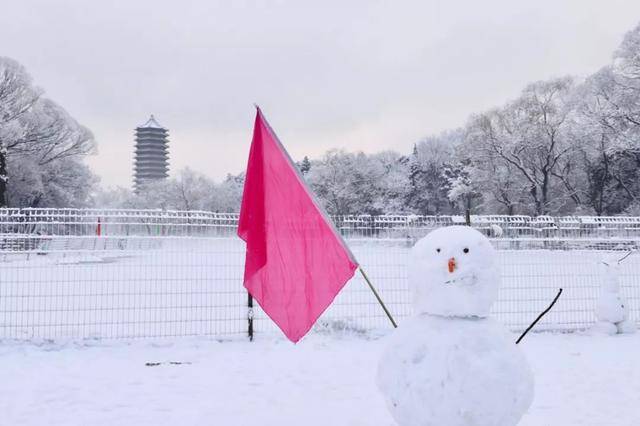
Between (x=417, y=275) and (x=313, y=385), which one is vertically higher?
(x=417, y=275)

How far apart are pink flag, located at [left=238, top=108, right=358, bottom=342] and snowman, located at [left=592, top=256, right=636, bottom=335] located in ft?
18.5

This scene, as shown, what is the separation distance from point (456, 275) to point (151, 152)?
135 metres

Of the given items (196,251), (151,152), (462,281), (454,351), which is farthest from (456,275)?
(151,152)

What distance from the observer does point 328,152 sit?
66.2 m

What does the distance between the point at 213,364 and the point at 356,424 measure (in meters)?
2.53

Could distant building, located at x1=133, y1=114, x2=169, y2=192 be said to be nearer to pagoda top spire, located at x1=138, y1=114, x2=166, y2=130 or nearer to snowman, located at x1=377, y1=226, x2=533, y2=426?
pagoda top spire, located at x1=138, y1=114, x2=166, y2=130

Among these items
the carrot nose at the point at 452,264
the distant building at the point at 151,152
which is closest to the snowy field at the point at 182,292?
the carrot nose at the point at 452,264

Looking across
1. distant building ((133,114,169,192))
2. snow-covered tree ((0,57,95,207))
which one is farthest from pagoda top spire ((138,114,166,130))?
snow-covered tree ((0,57,95,207))

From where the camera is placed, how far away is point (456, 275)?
3.22 metres

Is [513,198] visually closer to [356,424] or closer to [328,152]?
[328,152]

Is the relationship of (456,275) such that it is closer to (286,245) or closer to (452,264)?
(452,264)

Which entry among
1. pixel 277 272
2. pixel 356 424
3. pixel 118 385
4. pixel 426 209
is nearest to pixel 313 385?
pixel 356 424

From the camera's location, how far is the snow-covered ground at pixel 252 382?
15.8 ft

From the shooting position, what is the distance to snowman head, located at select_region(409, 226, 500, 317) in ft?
10.5
